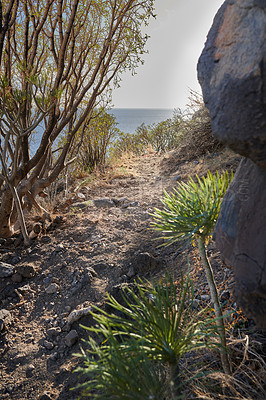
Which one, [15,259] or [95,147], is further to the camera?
[95,147]

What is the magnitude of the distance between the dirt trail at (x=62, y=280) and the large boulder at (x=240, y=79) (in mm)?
1793

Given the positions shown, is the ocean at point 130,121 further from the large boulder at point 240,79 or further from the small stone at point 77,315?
the large boulder at point 240,79

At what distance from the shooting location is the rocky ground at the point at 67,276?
220 cm

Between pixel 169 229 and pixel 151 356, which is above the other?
pixel 169 229

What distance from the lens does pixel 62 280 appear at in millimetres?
3080

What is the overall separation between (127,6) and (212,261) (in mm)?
3416

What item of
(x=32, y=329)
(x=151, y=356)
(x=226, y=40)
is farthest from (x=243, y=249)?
(x=32, y=329)

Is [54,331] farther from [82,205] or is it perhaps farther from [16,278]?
[82,205]

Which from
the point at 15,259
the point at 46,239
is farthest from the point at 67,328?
the point at 46,239

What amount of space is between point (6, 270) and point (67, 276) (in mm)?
612

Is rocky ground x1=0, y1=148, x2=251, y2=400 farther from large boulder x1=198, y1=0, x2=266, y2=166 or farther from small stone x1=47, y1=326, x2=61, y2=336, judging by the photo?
large boulder x1=198, y1=0, x2=266, y2=166

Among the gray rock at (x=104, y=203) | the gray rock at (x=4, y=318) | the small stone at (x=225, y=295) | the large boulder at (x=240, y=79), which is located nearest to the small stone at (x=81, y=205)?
the gray rock at (x=104, y=203)

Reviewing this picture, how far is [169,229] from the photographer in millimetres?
1484

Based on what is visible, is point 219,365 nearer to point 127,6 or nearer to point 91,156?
point 127,6
